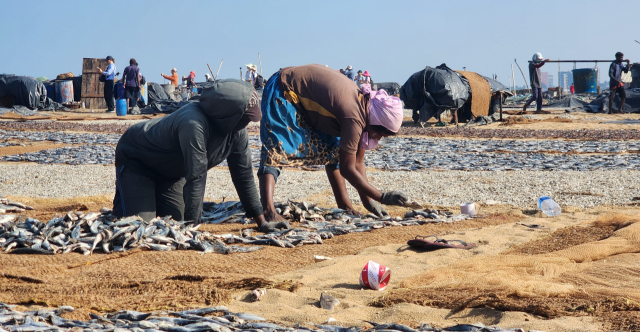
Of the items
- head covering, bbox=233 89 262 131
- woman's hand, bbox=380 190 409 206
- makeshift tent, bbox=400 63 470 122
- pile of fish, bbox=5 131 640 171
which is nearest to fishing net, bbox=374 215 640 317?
woman's hand, bbox=380 190 409 206

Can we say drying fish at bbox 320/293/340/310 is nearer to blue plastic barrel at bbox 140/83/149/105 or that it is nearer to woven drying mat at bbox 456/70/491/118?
woven drying mat at bbox 456/70/491/118

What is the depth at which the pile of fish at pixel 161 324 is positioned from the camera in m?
2.72

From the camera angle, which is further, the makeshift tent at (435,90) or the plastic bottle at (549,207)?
the makeshift tent at (435,90)

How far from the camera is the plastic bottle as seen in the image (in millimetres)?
6039

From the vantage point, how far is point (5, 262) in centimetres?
405

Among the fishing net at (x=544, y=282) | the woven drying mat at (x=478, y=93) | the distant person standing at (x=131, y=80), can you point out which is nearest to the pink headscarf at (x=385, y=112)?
the fishing net at (x=544, y=282)

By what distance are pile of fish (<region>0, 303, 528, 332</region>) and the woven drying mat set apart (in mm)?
15742

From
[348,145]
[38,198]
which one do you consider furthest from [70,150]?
[348,145]

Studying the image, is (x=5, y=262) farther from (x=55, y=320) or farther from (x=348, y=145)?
(x=348, y=145)

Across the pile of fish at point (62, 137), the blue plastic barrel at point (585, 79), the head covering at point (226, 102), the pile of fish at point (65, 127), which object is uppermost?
the blue plastic barrel at point (585, 79)

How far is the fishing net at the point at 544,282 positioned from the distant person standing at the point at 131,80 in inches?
689

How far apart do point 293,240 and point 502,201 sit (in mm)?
3005

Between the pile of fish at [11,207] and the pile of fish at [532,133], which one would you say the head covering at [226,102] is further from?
the pile of fish at [532,133]

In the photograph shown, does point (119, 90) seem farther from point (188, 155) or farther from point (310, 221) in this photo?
point (188, 155)
